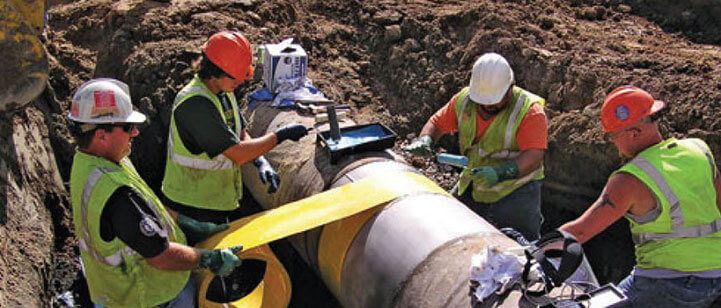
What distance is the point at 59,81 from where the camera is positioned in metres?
7.58

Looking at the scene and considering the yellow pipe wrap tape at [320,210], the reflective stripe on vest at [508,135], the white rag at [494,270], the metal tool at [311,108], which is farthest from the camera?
the metal tool at [311,108]

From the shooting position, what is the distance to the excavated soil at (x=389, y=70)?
5.95 metres

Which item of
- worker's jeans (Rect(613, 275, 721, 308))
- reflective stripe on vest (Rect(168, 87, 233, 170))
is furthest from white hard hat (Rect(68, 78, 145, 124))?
worker's jeans (Rect(613, 275, 721, 308))

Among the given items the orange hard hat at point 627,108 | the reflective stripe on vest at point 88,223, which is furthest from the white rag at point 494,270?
the reflective stripe on vest at point 88,223

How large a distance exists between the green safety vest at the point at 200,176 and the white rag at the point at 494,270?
216 centimetres

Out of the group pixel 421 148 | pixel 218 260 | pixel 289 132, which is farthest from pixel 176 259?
pixel 421 148

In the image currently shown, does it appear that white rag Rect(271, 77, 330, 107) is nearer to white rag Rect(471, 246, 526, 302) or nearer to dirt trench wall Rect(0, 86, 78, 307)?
dirt trench wall Rect(0, 86, 78, 307)

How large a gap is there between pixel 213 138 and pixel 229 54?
602 mm

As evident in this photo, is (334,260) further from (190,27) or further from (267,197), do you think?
(190,27)

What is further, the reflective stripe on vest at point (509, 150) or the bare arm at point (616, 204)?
the reflective stripe on vest at point (509, 150)

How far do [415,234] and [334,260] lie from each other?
735mm

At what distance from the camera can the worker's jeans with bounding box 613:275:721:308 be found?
3.84 metres

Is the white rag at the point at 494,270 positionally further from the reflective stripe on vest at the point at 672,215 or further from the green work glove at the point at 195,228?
the green work glove at the point at 195,228

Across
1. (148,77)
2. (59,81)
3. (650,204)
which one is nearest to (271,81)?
(148,77)
